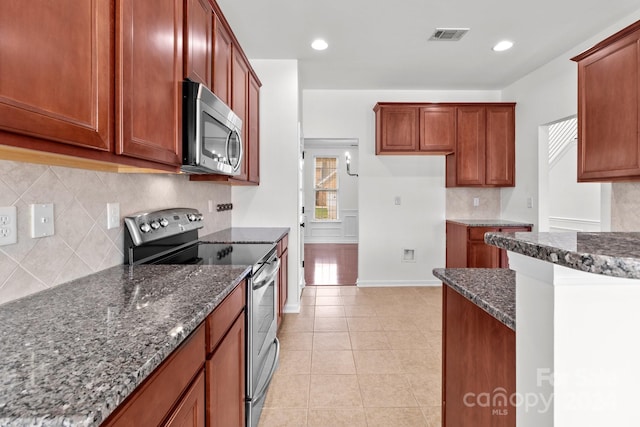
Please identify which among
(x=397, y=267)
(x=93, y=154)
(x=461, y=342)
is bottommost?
(x=397, y=267)

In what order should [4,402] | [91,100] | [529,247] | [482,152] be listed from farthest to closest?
[482,152], [91,100], [529,247], [4,402]

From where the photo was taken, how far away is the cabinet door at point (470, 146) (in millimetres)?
4355

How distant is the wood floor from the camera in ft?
16.8

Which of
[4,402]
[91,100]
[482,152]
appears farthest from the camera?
[482,152]

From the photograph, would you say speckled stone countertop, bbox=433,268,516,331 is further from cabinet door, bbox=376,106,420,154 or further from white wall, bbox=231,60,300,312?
cabinet door, bbox=376,106,420,154

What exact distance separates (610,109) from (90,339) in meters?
3.05

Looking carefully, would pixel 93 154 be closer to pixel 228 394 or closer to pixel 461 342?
pixel 228 394

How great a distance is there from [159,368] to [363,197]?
13.5 feet

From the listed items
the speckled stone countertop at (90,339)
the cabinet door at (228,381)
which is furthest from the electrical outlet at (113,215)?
the cabinet door at (228,381)

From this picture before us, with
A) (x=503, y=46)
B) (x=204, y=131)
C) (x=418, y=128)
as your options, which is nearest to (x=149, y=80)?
(x=204, y=131)

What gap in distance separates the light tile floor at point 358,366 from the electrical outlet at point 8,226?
1.50m

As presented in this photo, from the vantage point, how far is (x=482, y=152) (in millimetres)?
4391

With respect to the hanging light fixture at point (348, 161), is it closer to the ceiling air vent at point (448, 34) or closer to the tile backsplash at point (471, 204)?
the tile backsplash at point (471, 204)

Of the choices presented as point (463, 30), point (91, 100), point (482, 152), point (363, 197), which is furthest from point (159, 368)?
point (482, 152)
